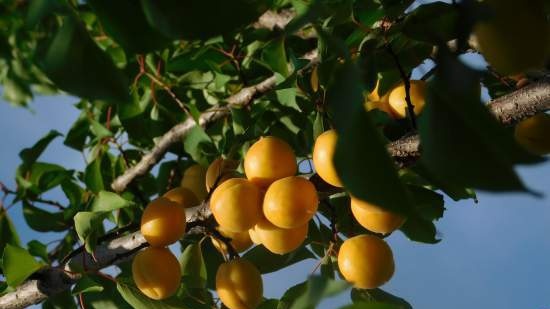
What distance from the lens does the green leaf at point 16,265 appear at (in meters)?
0.98

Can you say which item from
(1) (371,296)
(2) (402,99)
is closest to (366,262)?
(1) (371,296)

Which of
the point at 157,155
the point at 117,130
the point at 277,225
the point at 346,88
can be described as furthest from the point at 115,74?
the point at 117,130

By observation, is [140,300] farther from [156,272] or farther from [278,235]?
[278,235]

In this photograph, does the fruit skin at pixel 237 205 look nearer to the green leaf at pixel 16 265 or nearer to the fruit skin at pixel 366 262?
the fruit skin at pixel 366 262

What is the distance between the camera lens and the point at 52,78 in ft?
1.45

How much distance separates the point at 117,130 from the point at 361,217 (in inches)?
50.1

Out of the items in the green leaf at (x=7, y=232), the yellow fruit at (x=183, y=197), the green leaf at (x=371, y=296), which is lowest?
the green leaf at (x=7, y=232)

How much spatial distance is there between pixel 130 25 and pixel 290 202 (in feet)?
1.35

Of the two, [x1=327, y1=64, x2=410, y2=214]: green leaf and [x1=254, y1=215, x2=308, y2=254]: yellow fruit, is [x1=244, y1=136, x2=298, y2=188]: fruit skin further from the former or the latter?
[x1=327, y1=64, x2=410, y2=214]: green leaf

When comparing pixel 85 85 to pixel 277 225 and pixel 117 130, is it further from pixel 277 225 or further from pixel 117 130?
pixel 117 130

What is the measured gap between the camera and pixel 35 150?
1.77 meters

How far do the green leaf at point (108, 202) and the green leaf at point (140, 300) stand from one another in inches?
5.8

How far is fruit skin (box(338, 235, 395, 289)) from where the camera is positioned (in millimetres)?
874

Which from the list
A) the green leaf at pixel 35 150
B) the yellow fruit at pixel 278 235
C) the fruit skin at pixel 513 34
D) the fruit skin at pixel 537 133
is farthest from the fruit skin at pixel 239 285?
the green leaf at pixel 35 150
